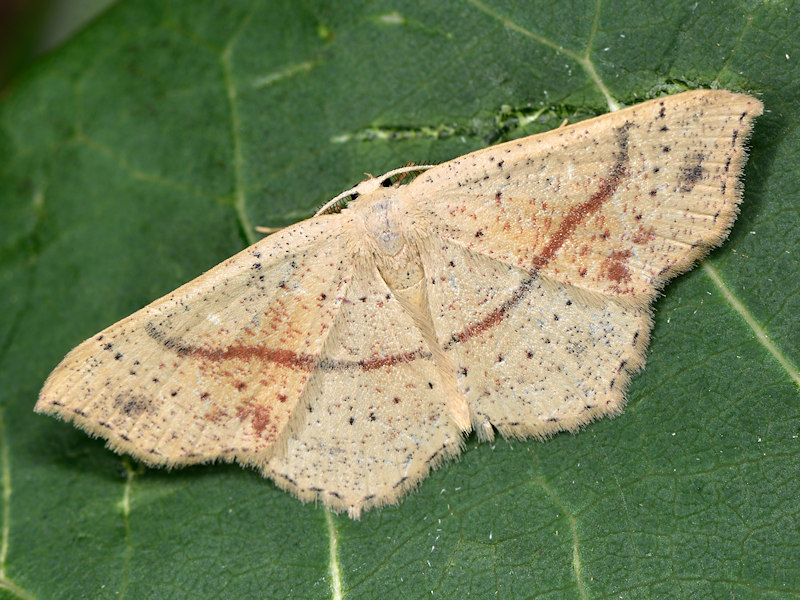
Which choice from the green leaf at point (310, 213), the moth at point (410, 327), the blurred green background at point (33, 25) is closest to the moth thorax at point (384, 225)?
the moth at point (410, 327)

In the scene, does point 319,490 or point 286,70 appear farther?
point 286,70

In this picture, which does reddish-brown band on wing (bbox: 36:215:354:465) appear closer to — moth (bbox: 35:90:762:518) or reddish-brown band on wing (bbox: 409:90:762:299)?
moth (bbox: 35:90:762:518)

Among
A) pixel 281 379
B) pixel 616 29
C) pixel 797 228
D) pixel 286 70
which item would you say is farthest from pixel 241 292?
pixel 797 228

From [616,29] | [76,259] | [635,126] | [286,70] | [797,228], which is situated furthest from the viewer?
[76,259]

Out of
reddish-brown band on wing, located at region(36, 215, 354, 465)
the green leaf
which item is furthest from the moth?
the green leaf

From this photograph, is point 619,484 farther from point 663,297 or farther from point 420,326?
point 420,326

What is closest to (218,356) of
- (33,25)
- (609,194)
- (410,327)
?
(410,327)

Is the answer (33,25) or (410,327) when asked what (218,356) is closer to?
(410,327)
